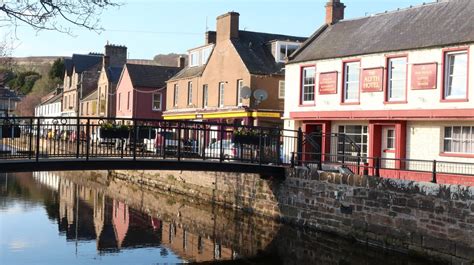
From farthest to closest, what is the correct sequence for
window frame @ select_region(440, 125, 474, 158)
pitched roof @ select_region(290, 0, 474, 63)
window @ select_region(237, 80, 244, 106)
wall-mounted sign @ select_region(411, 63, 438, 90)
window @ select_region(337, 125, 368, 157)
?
window @ select_region(237, 80, 244, 106) → window @ select_region(337, 125, 368, 157) → pitched roof @ select_region(290, 0, 474, 63) → wall-mounted sign @ select_region(411, 63, 438, 90) → window frame @ select_region(440, 125, 474, 158)

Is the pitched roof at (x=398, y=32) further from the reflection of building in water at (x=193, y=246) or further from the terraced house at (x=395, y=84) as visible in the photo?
the reflection of building in water at (x=193, y=246)

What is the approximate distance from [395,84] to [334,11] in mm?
8764

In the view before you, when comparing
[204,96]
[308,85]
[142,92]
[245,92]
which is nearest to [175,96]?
[204,96]

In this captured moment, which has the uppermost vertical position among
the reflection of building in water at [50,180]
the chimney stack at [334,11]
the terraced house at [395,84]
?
the chimney stack at [334,11]

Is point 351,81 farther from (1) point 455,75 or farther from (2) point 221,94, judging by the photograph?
(2) point 221,94

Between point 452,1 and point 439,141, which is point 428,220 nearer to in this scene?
point 439,141

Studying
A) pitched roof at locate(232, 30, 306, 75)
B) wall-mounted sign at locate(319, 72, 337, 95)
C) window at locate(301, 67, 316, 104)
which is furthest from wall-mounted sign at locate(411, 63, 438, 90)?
pitched roof at locate(232, 30, 306, 75)

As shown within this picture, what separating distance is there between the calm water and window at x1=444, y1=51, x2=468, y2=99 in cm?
738

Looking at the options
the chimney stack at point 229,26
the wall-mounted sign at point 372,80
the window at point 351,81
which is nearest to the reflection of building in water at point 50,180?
the chimney stack at point 229,26

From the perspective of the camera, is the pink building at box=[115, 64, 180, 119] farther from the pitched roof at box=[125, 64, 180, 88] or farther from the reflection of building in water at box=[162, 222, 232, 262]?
the reflection of building in water at box=[162, 222, 232, 262]

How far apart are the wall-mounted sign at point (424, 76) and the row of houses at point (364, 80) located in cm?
4

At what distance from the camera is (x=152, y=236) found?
19.5 metres

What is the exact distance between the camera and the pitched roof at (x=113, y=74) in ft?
195

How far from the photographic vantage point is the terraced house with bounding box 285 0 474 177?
21.7m
